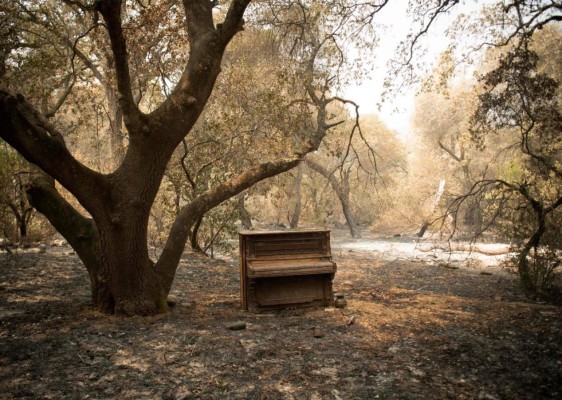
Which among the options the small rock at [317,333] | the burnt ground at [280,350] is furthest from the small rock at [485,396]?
the small rock at [317,333]

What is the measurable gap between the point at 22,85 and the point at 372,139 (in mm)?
28734

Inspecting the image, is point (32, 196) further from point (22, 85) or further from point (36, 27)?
point (36, 27)

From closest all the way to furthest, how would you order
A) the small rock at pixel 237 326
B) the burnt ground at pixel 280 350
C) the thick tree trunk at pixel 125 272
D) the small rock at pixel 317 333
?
the burnt ground at pixel 280 350, the small rock at pixel 317 333, the small rock at pixel 237 326, the thick tree trunk at pixel 125 272

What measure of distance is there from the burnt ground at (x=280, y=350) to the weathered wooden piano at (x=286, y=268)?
329mm

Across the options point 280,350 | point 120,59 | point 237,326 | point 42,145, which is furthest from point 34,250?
point 280,350

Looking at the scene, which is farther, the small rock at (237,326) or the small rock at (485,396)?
the small rock at (237,326)

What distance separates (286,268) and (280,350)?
5.41ft

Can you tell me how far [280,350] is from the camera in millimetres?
4922

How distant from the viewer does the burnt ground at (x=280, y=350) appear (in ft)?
12.7

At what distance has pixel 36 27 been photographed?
36.4ft

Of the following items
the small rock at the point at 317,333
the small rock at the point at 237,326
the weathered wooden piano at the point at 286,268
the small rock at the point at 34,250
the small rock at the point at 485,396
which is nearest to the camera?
the small rock at the point at 485,396

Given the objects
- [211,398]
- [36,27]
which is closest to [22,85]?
[36,27]

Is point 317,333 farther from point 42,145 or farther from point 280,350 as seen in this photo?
point 42,145

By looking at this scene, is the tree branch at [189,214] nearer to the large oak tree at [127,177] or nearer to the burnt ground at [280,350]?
the large oak tree at [127,177]
